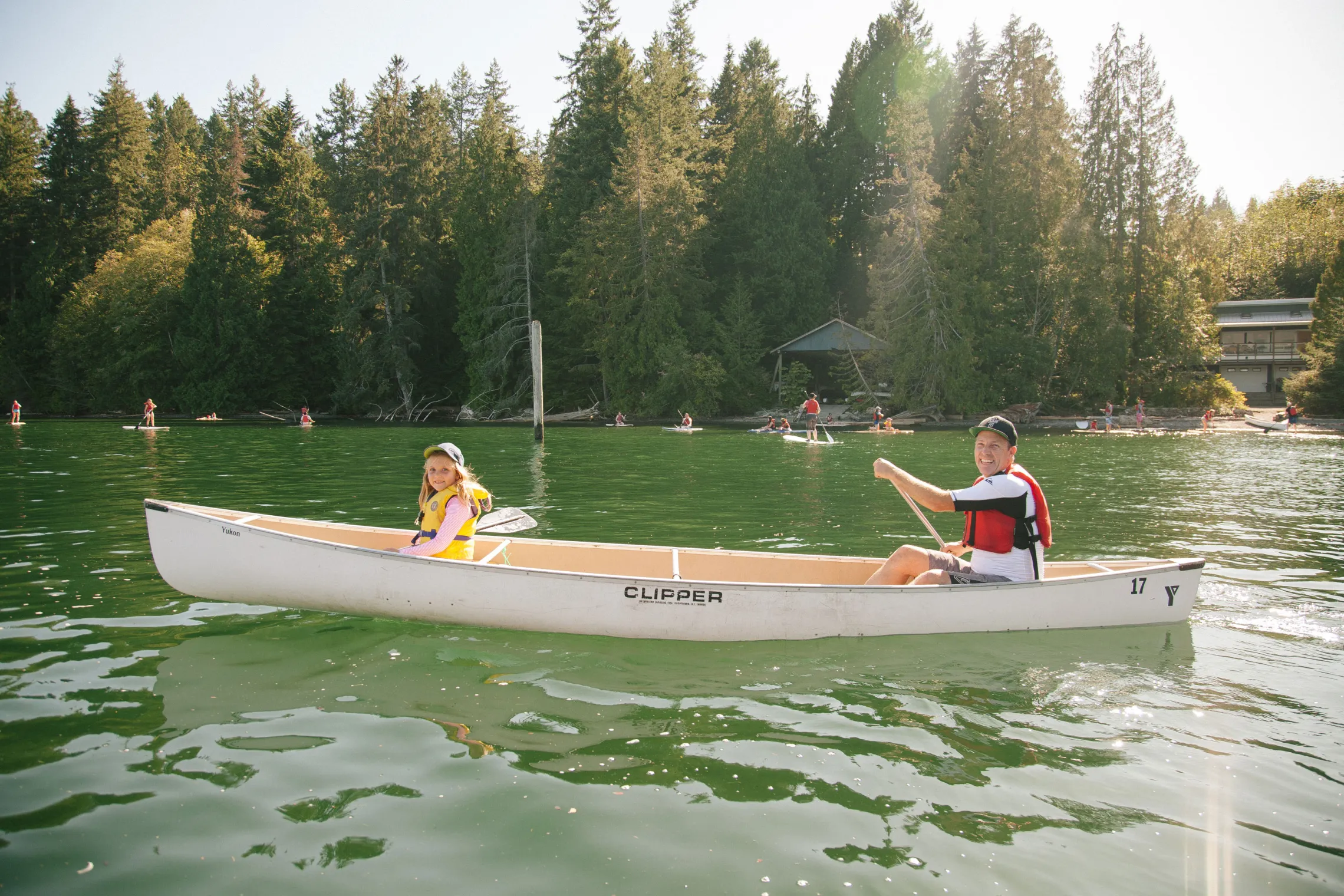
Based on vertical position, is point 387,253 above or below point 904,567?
above

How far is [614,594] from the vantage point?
24.0 ft

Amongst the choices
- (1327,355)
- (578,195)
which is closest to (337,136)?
(578,195)

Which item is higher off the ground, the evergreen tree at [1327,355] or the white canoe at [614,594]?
the evergreen tree at [1327,355]

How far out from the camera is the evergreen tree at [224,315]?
2105 inches

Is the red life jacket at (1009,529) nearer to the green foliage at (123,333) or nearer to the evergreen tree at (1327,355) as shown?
the evergreen tree at (1327,355)

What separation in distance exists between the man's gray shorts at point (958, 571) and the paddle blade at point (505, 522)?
4.65 m

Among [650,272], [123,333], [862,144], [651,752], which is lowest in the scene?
[651,752]

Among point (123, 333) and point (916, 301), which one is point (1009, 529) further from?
point (123, 333)

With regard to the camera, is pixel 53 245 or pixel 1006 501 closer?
pixel 1006 501

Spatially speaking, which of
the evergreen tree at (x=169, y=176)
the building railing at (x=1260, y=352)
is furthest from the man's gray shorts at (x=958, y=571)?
the evergreen tree at (x=169, y=176)

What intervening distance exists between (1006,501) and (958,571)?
0.89 meters

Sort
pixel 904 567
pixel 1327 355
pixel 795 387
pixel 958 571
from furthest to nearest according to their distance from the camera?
pixel 795 387 → pixel 1327 355 → pixel 904 567 → pixel 958 571

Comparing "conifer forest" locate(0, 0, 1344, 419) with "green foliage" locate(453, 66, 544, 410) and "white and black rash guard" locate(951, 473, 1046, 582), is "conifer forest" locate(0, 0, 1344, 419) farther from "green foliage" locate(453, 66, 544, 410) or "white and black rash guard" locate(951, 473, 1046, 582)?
"white and black rash guard" locate(951, 473, 1046, 582)

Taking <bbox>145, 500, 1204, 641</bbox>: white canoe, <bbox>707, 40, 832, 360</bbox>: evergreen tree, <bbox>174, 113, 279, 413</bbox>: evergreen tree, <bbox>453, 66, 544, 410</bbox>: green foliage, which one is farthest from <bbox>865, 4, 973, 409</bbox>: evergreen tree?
<bbox>145, 500, 1204, 641</bbox>: white canoe
